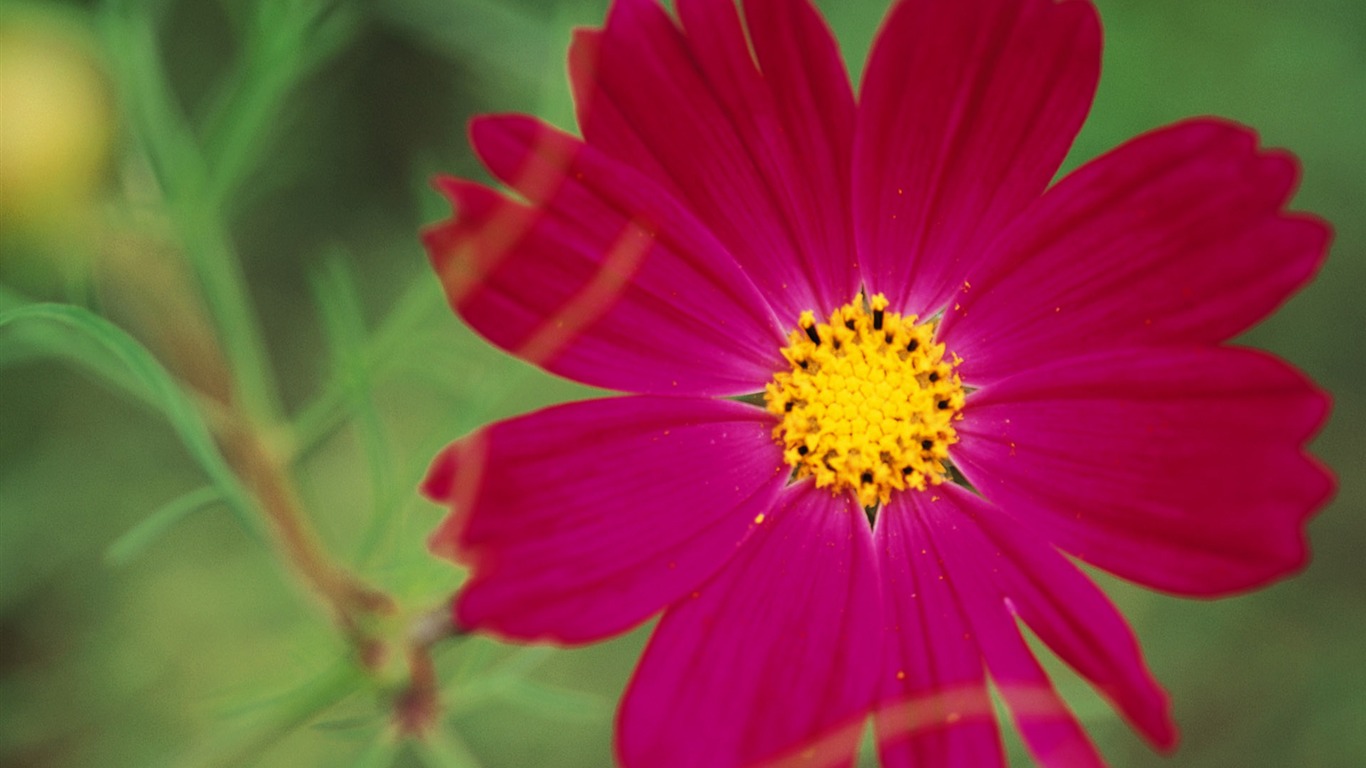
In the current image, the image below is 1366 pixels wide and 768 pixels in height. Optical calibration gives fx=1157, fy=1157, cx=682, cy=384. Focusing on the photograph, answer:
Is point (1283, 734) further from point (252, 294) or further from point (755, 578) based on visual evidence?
point (252, 294)

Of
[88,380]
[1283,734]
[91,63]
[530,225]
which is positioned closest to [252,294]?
[88,380]

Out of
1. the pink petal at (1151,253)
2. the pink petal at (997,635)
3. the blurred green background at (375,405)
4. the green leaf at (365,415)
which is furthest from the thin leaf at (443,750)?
the pink petal at (1151,253)

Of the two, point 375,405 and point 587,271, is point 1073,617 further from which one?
point 375,405

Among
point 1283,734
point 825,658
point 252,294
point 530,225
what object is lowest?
point 825,658

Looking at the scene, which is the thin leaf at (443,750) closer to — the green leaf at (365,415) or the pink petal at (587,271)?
the green leaf at (365,415)

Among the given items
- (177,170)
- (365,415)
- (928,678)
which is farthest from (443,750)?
(177,170)

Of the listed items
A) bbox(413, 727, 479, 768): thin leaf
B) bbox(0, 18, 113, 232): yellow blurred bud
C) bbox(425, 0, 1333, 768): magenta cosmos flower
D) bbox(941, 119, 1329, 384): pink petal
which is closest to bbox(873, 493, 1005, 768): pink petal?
bbox(425, 0, 1333, 768): magenta cosmos flower

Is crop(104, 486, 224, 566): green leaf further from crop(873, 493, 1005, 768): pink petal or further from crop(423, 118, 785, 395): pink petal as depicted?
crop(873, 493, 1005, 768): pink petal
